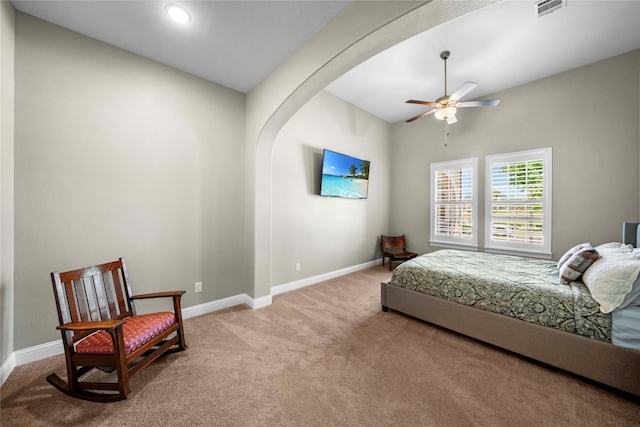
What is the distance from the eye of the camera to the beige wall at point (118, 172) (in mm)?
1974

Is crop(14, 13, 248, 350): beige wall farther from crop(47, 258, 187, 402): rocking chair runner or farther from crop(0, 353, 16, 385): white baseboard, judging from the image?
crop(47, 258, 187, 402): rocking chair runner

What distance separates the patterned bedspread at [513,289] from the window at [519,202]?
1.03 meters

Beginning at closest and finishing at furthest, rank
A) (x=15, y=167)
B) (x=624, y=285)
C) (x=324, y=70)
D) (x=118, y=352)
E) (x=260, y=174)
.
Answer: (x=118, y=352), (x=624, y=285), (x=15, y=167), (x=324, y=70), (x=260, y=174)

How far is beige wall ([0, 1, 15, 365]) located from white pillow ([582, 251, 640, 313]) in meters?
4.49

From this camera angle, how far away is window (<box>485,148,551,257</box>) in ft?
12.3

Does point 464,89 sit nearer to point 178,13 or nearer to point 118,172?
point 178,13

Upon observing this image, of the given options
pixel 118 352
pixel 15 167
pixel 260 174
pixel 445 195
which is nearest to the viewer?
pixel 118 352

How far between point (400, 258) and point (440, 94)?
311 centimetres

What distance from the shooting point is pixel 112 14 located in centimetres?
196

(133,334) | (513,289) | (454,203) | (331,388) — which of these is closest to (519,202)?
(454,203)

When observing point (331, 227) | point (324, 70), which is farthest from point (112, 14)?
point (331, 227)

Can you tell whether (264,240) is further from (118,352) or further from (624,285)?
(624,285)

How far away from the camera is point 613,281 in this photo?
5.64 feet

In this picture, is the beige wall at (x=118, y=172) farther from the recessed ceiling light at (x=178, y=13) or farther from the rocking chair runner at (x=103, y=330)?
the recessed ceiling light at (x=178, y=13)
